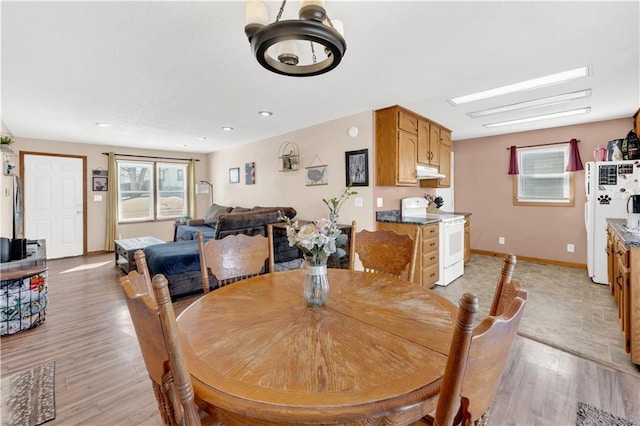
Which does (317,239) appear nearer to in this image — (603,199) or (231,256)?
(231,256)

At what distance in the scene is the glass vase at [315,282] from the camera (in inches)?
48.1

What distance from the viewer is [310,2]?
121cm

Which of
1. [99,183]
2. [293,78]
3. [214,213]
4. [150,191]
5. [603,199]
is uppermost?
[293,78]

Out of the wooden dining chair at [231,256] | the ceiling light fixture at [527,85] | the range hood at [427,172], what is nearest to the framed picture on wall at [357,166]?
the range hood at [427,172]

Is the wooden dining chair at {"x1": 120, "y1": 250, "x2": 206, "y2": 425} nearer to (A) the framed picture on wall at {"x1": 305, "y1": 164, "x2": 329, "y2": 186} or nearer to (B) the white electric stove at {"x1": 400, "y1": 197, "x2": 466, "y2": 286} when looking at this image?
(B) the white electric stove at {"x1": 400, "y1": 197, "x2": 466, "y2": 286}

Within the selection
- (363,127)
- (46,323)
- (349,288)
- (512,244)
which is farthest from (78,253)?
(512,244)

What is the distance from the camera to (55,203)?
554 centimetres

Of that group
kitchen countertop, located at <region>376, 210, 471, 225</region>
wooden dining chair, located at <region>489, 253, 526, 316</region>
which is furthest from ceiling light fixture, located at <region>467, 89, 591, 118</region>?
wooden dining chair, located at <region>489, 253, 526, 316</region>

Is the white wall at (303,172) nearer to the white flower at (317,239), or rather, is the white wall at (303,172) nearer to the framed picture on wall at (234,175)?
the framed picture on wall at (234,175)

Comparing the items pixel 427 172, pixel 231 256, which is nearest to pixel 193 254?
pixel 231 256

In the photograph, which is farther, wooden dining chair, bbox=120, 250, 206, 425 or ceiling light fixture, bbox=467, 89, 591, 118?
ceiling light fixture, bbox=467, 89, 591, 118

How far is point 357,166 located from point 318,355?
317cm

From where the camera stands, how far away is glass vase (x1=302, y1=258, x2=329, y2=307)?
1.22m

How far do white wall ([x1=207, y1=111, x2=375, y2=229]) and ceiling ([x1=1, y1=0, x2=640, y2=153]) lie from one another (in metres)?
0.31
